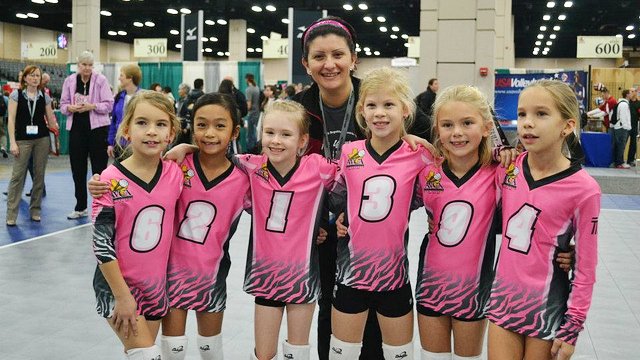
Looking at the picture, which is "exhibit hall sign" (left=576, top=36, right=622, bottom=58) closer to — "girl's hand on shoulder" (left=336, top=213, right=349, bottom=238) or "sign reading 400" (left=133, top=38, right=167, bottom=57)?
"sign reading 400" (left=133, top=38, right=167, bottom=57)

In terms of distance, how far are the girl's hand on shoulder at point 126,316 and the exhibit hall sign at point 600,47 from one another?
23.8 meters

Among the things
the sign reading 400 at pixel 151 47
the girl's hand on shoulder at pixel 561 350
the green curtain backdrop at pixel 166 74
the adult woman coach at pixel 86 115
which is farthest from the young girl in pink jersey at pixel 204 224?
the sign reading 400 at pixel 151 47

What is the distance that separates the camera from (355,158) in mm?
2268

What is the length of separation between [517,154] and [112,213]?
1421 millimetres

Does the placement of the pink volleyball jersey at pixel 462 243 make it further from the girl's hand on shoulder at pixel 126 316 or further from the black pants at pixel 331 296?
the girl's hand on shoulder at pixel 126 316

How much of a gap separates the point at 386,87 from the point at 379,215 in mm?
459

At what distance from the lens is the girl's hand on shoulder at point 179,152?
7.54ft

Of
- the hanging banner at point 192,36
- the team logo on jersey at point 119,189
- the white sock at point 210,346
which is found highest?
the hanging banner at point 192,36

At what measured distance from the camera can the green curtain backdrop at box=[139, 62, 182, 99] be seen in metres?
15.0

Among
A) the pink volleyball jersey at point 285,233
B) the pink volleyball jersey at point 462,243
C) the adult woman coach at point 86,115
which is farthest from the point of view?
the adult woman coach at point 86,115

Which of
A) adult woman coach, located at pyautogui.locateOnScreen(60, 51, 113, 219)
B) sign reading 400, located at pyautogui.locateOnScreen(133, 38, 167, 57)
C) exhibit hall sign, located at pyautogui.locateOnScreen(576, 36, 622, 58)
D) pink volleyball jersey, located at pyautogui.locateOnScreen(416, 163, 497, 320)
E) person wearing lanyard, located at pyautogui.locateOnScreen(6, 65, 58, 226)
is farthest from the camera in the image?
sign reading 400, located at pyautogui.locateOnScreen(133, 38, 167, 57)

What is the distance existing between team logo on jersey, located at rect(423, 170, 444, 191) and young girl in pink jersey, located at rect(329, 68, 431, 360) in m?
0.05

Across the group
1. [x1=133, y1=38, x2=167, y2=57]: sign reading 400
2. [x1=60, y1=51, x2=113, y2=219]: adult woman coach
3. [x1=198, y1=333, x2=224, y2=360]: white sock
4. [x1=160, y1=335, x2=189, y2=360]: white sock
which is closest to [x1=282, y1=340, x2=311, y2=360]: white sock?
[x1=198, y1=333, x2=224, y2=360]: white sock

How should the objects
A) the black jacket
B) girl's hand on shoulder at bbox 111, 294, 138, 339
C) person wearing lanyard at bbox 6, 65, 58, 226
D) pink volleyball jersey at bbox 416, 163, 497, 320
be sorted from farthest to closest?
person wearing lanyard at bbox 6, 65, 58, 226
the black jacket
pink volleyball jersey at bbox 416, 163, 497, 320
girl's hand on shoulder at bbox 111, 294, 138, 339
